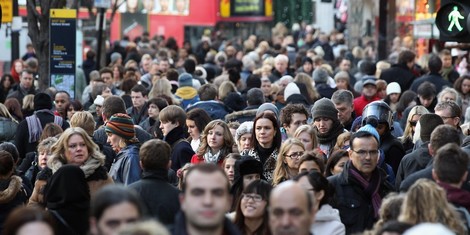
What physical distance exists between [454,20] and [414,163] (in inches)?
79.0

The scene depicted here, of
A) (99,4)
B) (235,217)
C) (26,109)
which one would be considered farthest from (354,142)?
(99,4)

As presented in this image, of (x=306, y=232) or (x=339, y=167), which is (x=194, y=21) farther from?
(x=306, y=232)

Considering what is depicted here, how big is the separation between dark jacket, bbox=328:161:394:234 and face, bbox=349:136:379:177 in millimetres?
142

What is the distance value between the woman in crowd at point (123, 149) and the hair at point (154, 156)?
5.89 feet

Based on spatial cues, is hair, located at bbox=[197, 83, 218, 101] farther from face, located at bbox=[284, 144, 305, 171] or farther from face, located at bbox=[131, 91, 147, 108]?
face, located at bbox=[284, 144, 305, 171]

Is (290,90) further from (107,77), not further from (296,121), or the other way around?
(107,77)

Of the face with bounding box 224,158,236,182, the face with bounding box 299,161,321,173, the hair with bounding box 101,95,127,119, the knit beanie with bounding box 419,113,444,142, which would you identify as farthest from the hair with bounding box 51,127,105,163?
the hair with bounding box 101,95,127,119

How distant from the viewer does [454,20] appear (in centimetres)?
1368

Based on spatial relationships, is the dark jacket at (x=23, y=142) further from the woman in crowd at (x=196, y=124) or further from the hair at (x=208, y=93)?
the hair at (x=208, y=93)

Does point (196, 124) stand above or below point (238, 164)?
above

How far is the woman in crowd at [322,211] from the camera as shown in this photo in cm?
1010

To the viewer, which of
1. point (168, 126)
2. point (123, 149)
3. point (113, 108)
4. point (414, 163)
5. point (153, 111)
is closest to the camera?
point (414, 163)

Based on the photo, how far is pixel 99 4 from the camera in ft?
91.0

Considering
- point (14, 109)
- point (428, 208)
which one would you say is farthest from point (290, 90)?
point (428, 208)
